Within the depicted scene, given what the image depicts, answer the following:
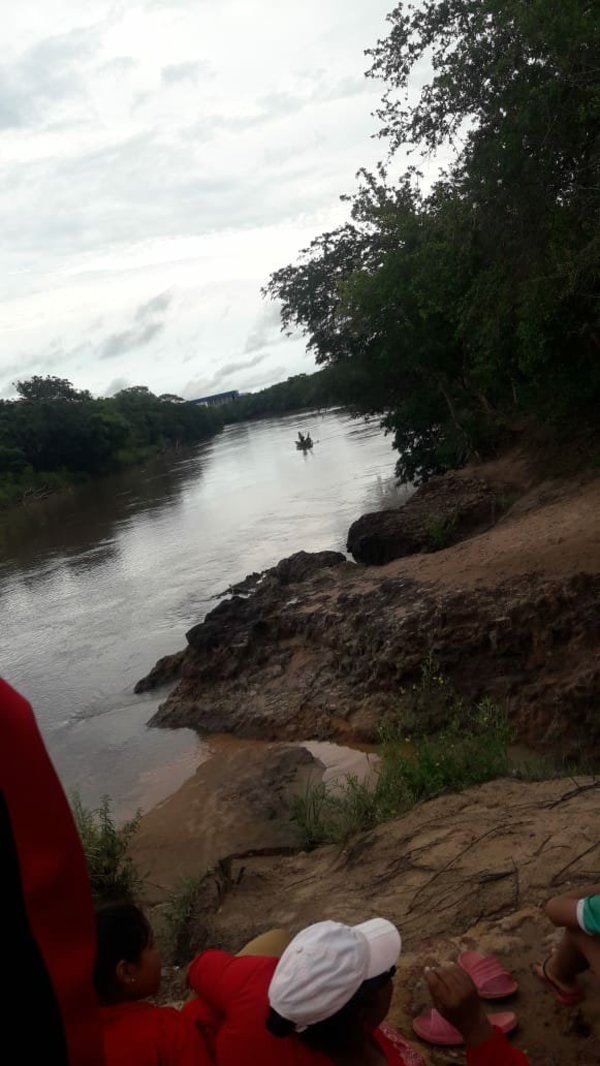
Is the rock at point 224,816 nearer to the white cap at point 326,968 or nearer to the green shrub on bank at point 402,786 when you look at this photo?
the green shrub on bank at point 402,786

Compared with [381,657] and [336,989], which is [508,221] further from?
[336,989]

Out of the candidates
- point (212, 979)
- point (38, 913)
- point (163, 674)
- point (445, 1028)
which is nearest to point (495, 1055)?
point (445, 1028)

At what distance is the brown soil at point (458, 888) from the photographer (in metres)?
2.77

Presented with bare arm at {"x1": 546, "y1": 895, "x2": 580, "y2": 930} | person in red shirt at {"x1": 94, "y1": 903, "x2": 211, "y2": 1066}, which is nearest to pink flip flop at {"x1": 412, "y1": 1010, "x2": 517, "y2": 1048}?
bare arm at {"x1": 546, "y1": 895, "x2": 580, "y2": 930}

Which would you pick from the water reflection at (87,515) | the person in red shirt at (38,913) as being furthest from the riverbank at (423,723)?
the water reflection at (87,515)

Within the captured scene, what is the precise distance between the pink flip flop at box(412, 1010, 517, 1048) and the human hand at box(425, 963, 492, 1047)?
35 centimetres

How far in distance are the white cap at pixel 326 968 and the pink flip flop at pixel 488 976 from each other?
33.7 inches

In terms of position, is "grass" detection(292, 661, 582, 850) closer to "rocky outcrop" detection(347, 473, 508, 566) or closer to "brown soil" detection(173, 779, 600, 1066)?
"brown soil" detection(173, 779, 600, 1066)

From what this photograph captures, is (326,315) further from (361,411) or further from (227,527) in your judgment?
(227,527)

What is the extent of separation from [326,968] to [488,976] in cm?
112

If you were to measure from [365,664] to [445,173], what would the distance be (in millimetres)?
8463

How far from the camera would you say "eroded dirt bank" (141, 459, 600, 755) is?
738 centimetres

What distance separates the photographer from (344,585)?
1119cm

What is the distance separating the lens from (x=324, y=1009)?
1954 mm
